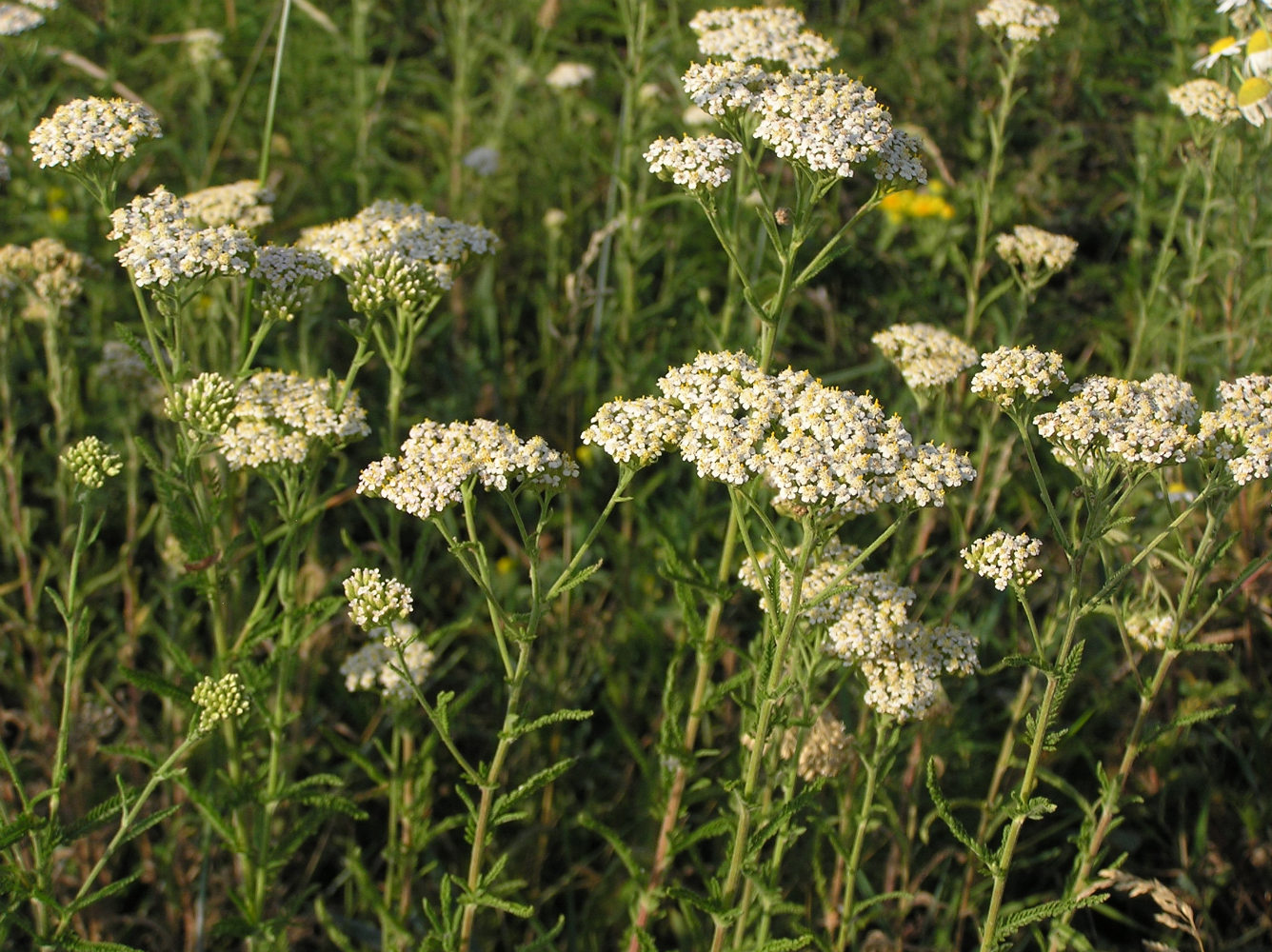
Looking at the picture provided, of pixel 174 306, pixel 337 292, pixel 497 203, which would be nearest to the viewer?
pixel 174 306

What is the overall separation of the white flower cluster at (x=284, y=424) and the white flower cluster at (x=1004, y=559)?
169 centimetres

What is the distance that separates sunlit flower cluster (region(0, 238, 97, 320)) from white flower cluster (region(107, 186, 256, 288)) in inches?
35.6

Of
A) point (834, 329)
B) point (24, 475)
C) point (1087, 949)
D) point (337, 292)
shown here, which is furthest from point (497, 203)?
point (1087, 949)

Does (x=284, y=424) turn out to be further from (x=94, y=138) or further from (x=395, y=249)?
(x=94, y=138)

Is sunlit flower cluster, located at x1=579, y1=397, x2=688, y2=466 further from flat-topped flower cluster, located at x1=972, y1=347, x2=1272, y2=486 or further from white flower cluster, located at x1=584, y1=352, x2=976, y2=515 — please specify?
flat-topped flower cluster, located at x1=972, y1=347, x2=1272, y2=486

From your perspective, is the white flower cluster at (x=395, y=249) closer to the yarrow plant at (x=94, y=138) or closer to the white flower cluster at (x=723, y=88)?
the yarrow plant at (x=94, y=138)

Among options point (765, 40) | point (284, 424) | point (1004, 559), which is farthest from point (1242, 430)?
point (284, 424)

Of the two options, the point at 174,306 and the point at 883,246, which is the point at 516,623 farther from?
the point at 883,246

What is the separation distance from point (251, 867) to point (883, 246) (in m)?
4.32

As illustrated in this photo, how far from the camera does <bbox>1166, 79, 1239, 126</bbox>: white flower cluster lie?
13.3 feet

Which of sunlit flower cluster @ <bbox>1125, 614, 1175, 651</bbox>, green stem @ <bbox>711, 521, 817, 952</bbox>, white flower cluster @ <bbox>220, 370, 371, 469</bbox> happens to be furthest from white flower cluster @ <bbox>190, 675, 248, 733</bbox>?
sunlit flower cluster @ <bbox>1125, 614, 1175, 651</bbox>

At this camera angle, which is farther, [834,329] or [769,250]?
[834,329]

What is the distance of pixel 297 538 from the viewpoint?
330cm

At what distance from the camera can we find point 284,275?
3.20 m
